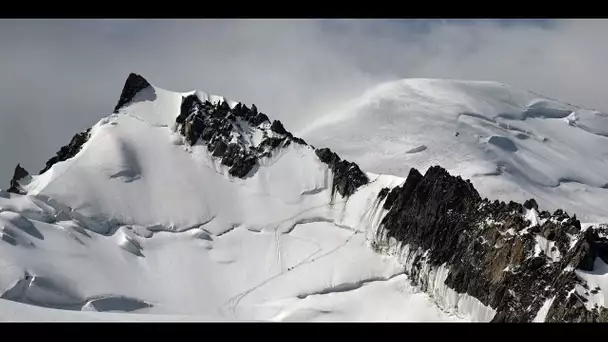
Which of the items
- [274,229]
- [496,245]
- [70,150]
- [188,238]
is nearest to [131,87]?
[70,150]

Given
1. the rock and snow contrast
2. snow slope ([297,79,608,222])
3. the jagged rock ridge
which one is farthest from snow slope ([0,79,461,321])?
snow slope ([297,79,608,222])

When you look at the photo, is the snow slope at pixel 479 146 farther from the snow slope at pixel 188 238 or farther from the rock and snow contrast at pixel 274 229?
the snow slope at pixel 188 238

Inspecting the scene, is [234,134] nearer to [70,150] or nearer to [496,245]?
[70,150]

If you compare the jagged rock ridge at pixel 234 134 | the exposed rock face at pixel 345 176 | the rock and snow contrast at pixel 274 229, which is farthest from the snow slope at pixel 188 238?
the jagged rock ridge at pixel 234 134

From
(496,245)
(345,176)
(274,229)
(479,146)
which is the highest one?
(496,245)
